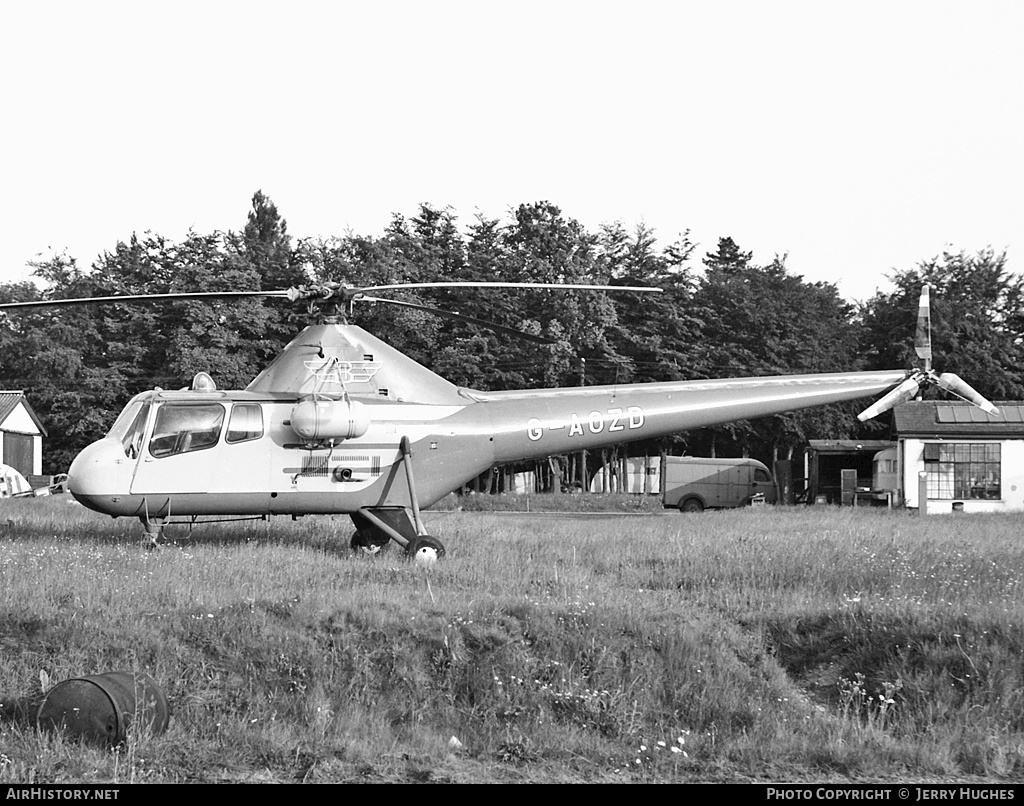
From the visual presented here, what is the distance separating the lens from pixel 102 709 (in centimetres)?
883

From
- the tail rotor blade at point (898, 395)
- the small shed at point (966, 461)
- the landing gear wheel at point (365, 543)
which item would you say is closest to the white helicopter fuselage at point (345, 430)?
the landing gear wheel at point (365, 543)

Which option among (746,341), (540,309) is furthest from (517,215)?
(746,341)

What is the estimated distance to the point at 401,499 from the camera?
16.8 meters

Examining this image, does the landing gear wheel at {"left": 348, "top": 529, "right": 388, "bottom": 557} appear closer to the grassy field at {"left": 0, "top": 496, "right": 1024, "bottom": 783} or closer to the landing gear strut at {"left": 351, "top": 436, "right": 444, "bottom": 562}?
the landing gear strut at {"left": 351, "top": 436, "right": 444, "bottom": 562}

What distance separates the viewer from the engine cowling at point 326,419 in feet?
51.9

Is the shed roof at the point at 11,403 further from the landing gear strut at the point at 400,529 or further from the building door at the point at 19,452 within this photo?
the landing gear strut at the point at 400,529

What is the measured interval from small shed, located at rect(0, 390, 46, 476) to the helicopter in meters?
38.2

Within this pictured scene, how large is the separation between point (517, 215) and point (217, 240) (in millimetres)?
15551

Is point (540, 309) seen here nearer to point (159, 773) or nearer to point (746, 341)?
point (746, 341)

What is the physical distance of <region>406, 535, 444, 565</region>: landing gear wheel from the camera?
15.4 meters

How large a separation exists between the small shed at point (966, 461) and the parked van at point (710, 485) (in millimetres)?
6223

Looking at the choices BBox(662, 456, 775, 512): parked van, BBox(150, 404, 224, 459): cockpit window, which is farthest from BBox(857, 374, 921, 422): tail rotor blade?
BBox(662, 456, 775, 512): parked van

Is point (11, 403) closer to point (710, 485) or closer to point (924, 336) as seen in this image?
point (710, 485)

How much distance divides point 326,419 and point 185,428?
2084 mm
